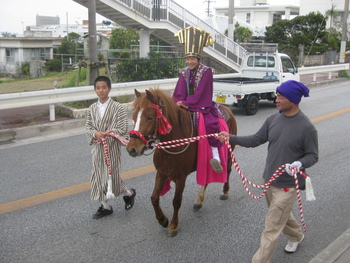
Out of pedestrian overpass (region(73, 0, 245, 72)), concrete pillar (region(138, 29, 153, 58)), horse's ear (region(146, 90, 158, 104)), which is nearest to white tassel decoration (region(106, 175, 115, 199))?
horse's ear (region(146, 90, 158, 104))

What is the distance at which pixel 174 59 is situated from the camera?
57.9 ft

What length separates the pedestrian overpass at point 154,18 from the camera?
56.7ft

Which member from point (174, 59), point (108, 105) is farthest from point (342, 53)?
point (108, 105)

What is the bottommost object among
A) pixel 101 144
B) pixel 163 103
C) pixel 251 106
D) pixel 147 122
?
pixel 251 106

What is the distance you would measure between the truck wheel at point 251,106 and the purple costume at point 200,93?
8004 millimetres

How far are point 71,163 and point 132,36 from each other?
2570 centimetres

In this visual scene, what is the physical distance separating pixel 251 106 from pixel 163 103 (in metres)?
9.19

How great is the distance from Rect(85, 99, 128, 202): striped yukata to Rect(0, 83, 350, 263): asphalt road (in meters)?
0.52

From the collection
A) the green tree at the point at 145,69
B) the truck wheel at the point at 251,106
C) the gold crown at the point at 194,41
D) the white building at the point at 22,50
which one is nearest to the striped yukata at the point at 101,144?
the gold crown at the point at 194,41

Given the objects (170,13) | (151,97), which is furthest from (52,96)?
(170,13)

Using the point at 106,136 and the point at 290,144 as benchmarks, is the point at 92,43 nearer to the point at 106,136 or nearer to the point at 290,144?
the point at 106,136

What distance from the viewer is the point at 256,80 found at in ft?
44.1

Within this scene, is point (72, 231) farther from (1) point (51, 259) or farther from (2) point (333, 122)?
(2) point (333, 122)

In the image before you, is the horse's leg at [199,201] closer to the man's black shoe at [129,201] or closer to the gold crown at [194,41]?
the man's black shoe at [129,201]
